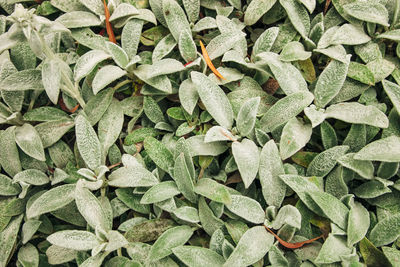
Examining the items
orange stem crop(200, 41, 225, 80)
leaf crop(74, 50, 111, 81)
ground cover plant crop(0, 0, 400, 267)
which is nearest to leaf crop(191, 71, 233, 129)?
ground cover plant crop(0, 0, 400, 267)

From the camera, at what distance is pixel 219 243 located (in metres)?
1.61

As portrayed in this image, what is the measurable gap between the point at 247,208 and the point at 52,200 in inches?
35.9

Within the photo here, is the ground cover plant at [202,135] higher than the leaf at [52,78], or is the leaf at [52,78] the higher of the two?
the leaf at [52,78]

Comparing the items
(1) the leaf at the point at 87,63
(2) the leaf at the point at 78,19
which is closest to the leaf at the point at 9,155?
(1) the leaf at the point at 87,63

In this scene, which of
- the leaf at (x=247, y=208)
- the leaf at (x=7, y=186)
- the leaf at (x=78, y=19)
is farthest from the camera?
the leaf at (x=78, y=19)

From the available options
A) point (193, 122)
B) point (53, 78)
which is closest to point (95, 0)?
point (53, 78)

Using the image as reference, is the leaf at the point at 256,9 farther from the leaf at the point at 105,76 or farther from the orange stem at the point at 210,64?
the leaf at the point at 105,76

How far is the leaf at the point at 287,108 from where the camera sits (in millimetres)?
1712

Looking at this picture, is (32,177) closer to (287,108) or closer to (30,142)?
(30,142)

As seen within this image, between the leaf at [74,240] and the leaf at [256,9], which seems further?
the leaf at [256,9]

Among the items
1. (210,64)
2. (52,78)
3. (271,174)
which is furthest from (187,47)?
(271,174)

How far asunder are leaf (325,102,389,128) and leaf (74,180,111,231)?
3.81ft

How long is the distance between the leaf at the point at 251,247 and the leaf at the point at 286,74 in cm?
69

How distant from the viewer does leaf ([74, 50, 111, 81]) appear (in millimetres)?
1734
